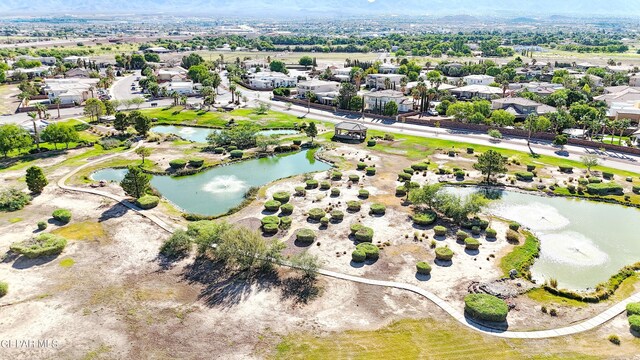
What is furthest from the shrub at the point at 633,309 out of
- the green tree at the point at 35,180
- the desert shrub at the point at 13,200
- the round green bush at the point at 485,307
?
the green tree at the point at 35,180

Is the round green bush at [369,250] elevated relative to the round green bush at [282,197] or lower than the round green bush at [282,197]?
lower

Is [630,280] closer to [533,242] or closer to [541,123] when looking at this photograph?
[533,242]

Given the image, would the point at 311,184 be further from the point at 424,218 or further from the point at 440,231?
the point at 440,231

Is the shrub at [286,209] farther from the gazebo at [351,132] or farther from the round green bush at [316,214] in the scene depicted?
the gazebo at [351,132]

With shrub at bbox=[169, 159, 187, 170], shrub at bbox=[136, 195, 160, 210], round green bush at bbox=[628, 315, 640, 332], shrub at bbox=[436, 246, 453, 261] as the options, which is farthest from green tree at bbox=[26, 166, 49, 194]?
round green bush at bbox=[628, 315, 640, 332]

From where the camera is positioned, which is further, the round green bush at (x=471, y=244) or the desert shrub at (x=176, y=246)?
the round green bush at (x=471, y=244)

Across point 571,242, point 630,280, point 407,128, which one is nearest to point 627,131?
point 407,128

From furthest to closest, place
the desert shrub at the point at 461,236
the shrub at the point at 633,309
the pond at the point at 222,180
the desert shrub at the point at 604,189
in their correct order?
1. the desert shrub at the point at 604,189
2. the pond at the point at 222,180
3. the desert shrub at the point at 461,236
4. the shrub at the point at 633,309
